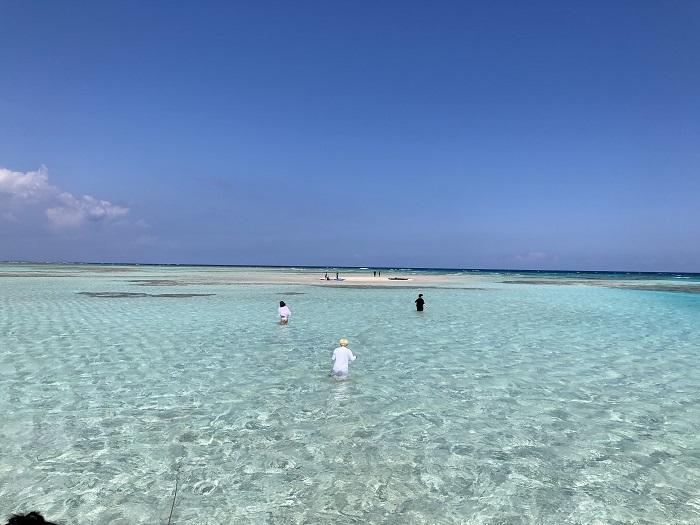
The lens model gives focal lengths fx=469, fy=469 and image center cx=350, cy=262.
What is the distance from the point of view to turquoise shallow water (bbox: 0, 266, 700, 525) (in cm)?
620

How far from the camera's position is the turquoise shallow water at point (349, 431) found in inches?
244

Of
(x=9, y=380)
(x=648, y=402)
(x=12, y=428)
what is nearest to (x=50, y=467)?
(x=12, y=428)

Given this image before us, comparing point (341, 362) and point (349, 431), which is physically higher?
point (341, 362)

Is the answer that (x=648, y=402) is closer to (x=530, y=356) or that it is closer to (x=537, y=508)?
(x=530, y=356)

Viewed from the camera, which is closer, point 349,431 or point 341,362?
point 349,431

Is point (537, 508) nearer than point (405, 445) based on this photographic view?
Yes

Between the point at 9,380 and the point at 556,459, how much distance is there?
12.9 metres

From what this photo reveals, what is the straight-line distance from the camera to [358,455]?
7.71m

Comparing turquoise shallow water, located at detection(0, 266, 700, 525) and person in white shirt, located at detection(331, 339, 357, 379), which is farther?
person in white shirt, located at detection(331, 339, 357, 379)

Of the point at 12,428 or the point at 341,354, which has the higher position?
the point at 341,354

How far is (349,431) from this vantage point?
8836 millimetres

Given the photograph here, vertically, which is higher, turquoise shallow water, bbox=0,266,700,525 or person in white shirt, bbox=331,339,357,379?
person in white shirt, bbox=331,339,357,379

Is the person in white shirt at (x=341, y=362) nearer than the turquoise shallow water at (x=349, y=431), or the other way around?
the turquoise shallow water at (x=349, y=431)

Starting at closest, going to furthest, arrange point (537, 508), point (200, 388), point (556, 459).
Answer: point (537, 508), point (556, 459), point (200, 388)
